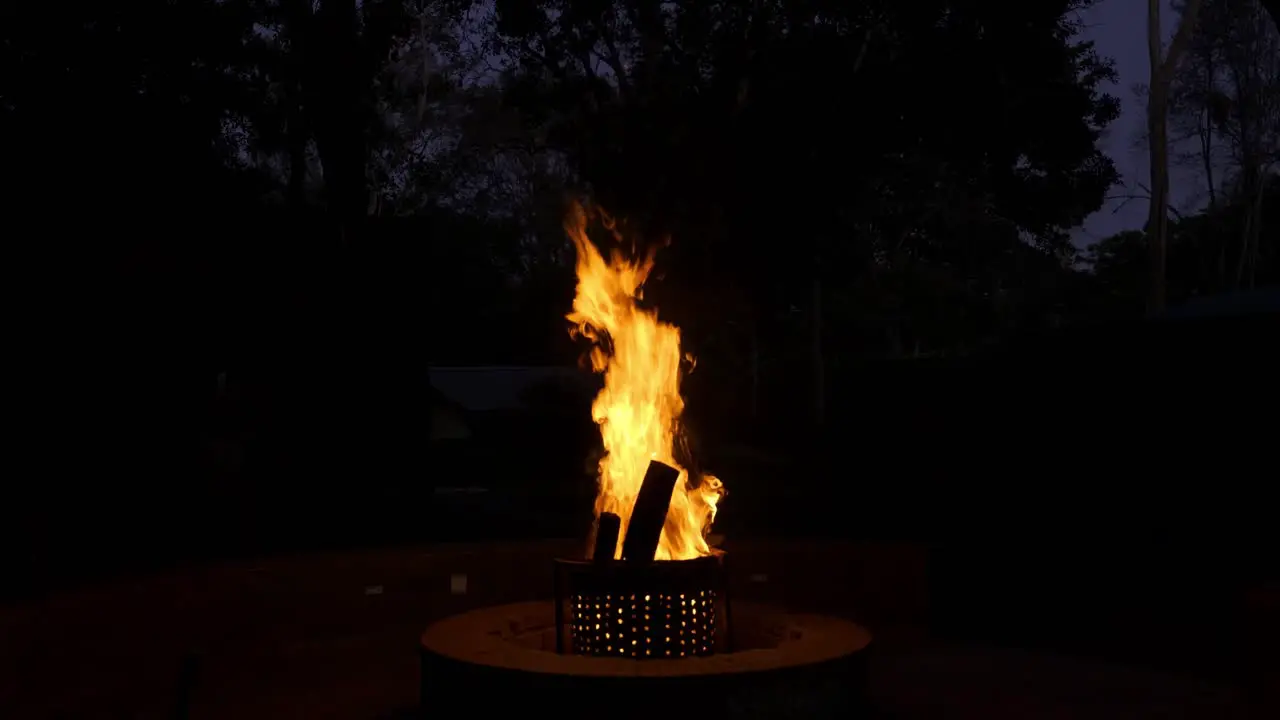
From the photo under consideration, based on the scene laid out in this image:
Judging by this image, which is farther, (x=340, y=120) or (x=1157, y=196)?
(x=1157, y=196)

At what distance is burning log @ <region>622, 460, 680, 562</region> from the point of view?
6.36m

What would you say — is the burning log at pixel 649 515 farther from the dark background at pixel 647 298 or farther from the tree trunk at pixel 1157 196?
the tree trunk at pixel 1157 196

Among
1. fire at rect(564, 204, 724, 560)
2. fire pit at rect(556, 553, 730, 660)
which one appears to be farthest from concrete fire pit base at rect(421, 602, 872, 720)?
fire at rect(564, 204, 724, 560)

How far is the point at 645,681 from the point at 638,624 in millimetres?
778

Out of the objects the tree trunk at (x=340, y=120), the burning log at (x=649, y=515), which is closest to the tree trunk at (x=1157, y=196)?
the tree trunk at (x=340, y=120)

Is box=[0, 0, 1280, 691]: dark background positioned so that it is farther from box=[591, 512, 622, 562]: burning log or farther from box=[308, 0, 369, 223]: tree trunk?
box=[591, 512, 622, 562]: burning log

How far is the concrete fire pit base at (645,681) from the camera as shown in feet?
17.8

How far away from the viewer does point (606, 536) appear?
643cm

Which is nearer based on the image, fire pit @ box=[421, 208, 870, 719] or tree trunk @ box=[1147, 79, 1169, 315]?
fire pit @ box=[421, 208, 870, 719]

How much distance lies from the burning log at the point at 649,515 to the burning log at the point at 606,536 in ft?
0.22

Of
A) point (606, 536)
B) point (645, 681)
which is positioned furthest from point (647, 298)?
point (645, 681)

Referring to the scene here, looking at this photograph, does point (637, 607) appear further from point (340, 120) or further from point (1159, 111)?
point (1159, 111)

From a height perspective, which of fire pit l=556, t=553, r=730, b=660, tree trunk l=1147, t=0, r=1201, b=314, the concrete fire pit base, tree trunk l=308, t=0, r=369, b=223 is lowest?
the concrete fire pit base

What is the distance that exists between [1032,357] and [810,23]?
7.48 meters
